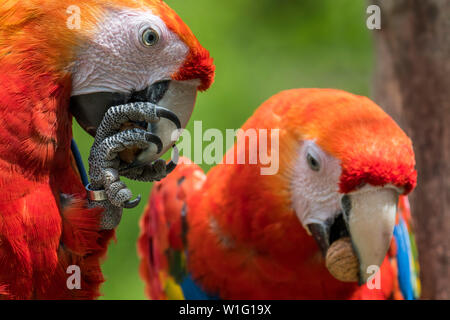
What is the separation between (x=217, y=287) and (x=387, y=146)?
664 millimetres

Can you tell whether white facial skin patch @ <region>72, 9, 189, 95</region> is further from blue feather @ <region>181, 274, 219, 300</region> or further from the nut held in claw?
blue feather @ <region>181, 274, 219, 300</region>

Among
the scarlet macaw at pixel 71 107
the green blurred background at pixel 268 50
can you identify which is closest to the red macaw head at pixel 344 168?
the scarlet macaw at pixel 71 107

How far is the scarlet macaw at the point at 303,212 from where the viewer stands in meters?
1.29

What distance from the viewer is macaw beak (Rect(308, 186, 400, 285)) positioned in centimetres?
129

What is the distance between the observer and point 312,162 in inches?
54.8

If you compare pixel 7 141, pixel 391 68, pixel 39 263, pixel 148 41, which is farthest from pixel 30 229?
pixel 391 68

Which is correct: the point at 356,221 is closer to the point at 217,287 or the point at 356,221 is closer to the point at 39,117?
the point at 217,287

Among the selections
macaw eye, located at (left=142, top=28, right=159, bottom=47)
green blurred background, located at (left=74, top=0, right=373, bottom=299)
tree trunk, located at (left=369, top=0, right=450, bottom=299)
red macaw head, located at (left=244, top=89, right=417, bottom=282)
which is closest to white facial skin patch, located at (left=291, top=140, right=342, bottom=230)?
red macaw head, located at (left=244, top=89, right=417, bottom=282)

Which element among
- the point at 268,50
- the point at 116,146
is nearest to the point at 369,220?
the point at 116,146

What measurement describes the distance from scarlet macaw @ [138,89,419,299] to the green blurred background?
155 cm

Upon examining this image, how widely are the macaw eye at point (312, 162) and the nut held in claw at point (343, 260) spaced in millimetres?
189

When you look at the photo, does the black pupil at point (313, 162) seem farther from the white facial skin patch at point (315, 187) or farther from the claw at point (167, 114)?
the claw at point (167, 114)

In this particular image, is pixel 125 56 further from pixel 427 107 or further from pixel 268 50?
pixel 268 50

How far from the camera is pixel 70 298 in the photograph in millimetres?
1230
